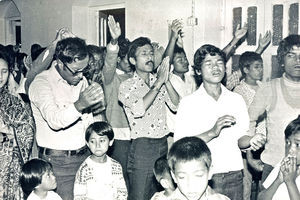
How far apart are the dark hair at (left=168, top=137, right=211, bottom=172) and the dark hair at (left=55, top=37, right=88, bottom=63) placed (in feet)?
2.93

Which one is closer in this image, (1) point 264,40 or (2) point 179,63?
(1) point 264,40

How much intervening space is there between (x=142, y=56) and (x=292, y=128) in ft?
3.80

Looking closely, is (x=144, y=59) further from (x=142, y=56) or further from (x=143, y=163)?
(x=143, y=163)

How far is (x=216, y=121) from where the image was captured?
226cm

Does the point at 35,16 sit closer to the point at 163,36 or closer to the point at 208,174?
the point at 163,36

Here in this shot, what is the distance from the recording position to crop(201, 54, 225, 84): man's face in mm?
2367

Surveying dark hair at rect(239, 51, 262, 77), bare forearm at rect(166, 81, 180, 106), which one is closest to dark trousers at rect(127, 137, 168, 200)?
bare forearm at rect(166, 81, 180, 106)

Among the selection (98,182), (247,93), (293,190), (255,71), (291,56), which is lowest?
(98,182)

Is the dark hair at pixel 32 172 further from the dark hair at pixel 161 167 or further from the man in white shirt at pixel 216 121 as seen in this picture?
the man in white shirt at pixel 216 121

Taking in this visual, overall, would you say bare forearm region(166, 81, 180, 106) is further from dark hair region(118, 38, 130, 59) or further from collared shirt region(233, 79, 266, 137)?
dark hair region(118, 38, 130, 59)

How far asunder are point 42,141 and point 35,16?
4203 mm

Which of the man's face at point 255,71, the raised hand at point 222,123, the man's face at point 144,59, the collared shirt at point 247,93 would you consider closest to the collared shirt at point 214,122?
the raised hand at point 222,123

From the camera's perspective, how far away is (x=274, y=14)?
352 cm

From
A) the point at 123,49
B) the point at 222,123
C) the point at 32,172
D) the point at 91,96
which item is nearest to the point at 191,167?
the point at 222,123
